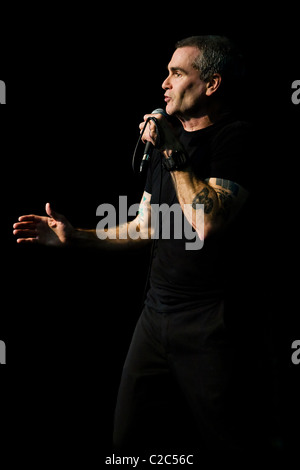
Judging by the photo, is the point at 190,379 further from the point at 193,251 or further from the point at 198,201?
the point at 198,201

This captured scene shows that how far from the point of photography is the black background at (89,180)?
6.09ft

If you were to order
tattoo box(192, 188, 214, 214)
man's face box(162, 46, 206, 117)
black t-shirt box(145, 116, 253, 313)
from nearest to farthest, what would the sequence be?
tattoo box(192, 188, 214, 214)
black t-shirt box(145, 116, 253, 313)
man's face box(162, 46, 206, 117)

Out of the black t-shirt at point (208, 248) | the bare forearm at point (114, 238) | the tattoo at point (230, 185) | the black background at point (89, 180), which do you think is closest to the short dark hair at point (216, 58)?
the black t-shirt at point (208, 248)

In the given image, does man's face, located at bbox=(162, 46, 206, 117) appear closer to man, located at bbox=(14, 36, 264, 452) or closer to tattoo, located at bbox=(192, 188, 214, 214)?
man, located at bbox=(14, 36, 264, 452)

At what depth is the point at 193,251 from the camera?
1.36 m

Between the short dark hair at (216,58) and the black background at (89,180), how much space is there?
36 centimetres

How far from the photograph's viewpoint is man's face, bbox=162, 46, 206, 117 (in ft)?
4.70

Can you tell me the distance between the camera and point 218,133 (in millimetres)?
1369

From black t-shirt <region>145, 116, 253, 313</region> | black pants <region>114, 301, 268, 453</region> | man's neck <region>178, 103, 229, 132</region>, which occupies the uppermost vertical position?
man's neck <region>178, 103, 229, 132</region>

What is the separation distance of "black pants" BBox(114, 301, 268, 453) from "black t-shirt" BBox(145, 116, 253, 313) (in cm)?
6

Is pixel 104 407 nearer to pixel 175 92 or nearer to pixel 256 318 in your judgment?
pixel 256 318

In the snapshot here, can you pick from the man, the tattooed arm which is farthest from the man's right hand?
the tattooed arm

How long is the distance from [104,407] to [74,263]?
2.68 ft

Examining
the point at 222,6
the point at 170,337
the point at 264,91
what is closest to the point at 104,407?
the point at 170,337
